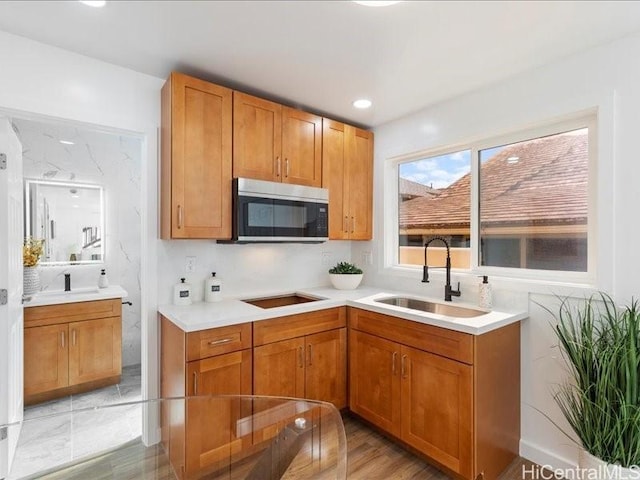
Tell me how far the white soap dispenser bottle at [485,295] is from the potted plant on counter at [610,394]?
512mm

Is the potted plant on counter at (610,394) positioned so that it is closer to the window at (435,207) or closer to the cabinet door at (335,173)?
the window at (435,207)

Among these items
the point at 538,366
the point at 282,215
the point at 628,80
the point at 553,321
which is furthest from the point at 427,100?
the point at 538,366

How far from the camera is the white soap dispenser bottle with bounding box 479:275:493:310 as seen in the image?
2217 mm

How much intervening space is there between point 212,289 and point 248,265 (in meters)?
0.39

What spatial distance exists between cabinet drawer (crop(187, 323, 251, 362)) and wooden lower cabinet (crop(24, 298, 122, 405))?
1.72m

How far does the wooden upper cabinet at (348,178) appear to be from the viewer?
2818mm

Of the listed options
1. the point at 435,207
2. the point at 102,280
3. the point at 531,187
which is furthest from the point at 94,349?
the point at 531,187

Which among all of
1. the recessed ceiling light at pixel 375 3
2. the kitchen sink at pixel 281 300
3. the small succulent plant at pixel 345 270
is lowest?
the kitchen sink at pixel 281 300

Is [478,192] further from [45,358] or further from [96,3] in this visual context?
[45,358]

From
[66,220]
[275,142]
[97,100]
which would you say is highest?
[97,100]

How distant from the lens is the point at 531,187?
2.25 meters

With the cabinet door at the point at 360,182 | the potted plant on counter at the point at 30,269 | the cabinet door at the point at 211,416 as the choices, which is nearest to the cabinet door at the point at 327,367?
the cabinet door at the point at 211,416

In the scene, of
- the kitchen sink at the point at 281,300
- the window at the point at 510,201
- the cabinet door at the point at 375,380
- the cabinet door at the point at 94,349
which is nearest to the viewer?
the window at the point at 510,201

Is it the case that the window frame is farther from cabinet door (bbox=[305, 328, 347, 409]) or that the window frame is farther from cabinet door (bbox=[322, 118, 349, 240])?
cabinet door (bbox=[305, 328, 347, 409])
